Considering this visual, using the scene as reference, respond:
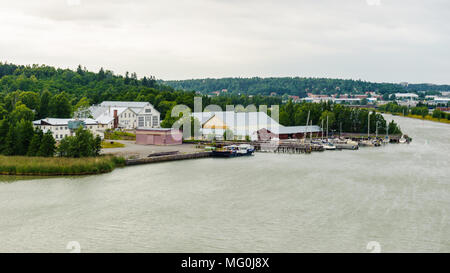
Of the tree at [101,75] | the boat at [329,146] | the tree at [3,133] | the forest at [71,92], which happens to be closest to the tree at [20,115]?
the forest at [71,92]

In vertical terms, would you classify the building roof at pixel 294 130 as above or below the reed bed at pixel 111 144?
above

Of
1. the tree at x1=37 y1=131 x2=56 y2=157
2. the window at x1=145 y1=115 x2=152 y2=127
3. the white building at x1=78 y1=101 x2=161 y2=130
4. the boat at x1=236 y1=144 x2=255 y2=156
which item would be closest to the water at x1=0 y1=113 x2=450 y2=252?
the tree at x1=37 y1=131 x2=56 y2=157

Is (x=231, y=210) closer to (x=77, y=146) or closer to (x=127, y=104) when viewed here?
(x=77, y=146)

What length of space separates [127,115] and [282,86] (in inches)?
4197

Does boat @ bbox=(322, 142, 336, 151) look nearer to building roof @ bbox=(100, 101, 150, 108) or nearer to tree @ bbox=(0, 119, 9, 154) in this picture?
building roof @ bbox=(100, 101, 150, 108)

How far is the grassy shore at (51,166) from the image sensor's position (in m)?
17.5

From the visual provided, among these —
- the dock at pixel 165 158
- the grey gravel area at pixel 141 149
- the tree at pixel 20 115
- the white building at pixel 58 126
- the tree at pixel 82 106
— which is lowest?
the dock at pixel 165 158

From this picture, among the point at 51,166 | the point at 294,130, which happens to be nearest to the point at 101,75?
the point at 294,130

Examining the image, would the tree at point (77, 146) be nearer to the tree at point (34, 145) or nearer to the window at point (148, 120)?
the tree at point (34, 145)

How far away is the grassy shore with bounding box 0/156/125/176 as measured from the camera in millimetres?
17500

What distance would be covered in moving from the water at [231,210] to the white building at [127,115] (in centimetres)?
1274

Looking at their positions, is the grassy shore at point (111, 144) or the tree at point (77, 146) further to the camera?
A: the grassy shore at point (111, 144)
